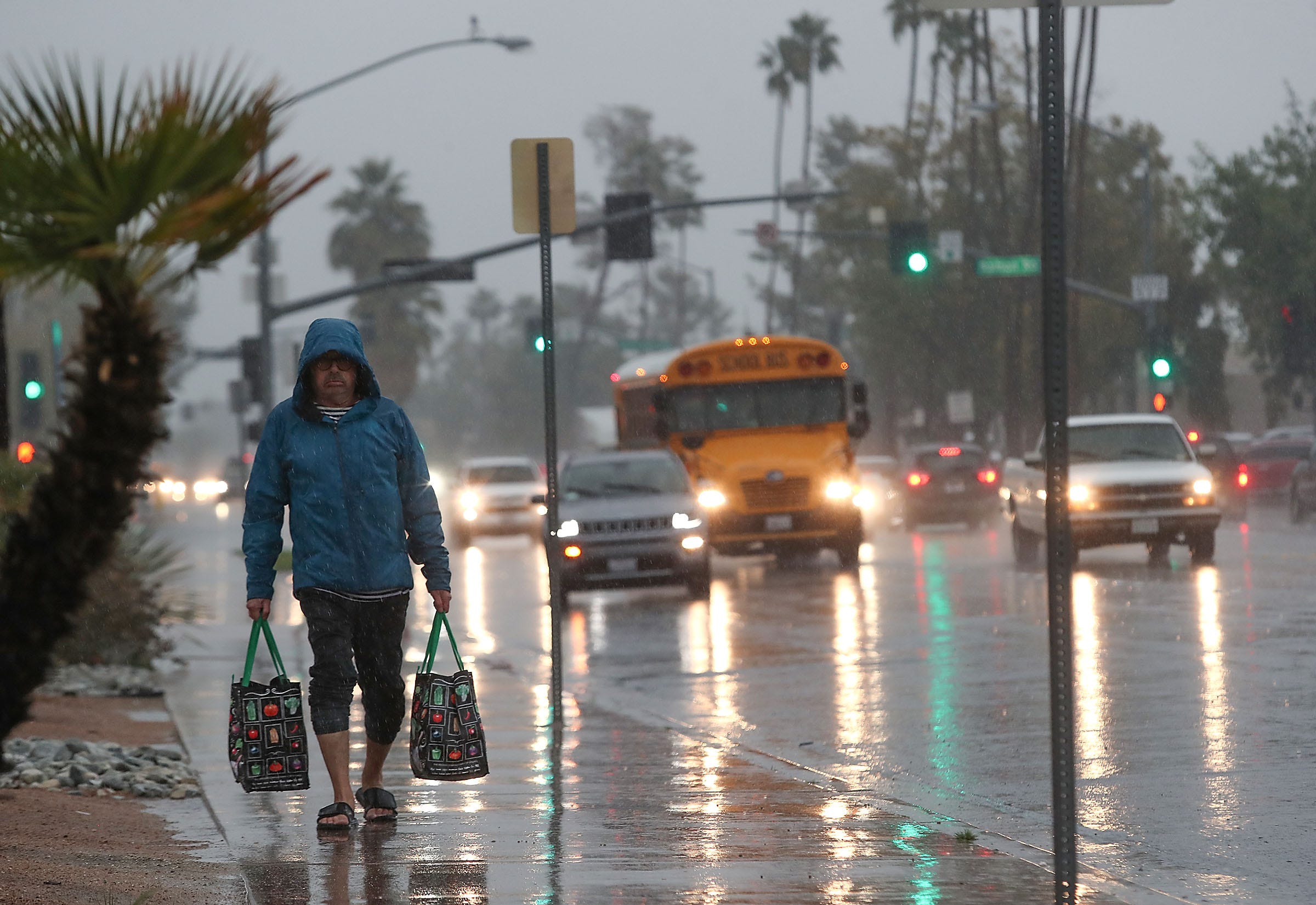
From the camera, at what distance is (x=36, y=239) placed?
4391mm

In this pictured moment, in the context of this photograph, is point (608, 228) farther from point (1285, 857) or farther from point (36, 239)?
point (36, 239)

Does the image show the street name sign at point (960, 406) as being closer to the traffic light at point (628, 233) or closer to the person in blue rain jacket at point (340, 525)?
the traffic light at point (628, 233)

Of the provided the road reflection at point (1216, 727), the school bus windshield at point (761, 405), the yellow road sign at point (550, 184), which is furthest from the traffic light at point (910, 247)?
the yellow road sign at point (550, 184)

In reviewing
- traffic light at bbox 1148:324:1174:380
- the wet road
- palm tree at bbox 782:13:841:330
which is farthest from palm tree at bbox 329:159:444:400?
the wet road

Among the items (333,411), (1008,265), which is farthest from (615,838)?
(1008,265)

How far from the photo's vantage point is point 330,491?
288 inches

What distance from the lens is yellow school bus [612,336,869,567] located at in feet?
83.1

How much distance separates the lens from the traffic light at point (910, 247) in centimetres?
3512

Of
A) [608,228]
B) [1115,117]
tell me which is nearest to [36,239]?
[608,228]

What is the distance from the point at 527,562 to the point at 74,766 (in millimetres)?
22236

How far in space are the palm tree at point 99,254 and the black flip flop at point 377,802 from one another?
344 centimetres

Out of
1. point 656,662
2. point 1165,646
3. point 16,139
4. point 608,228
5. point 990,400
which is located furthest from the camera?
point 990,400

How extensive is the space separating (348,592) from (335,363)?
860mm

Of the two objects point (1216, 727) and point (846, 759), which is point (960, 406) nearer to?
point (1216, 727)
